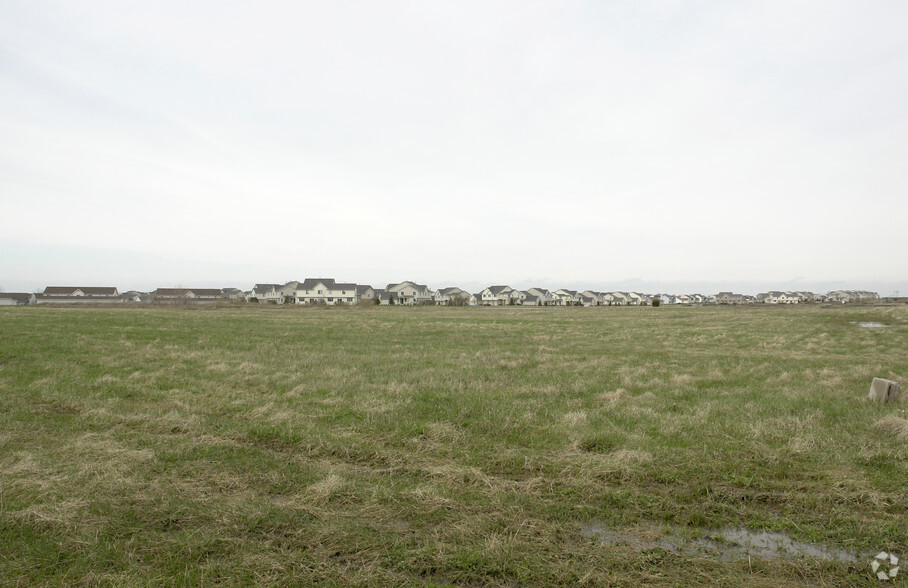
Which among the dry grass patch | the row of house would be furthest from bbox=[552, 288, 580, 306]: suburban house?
the dry grass patch

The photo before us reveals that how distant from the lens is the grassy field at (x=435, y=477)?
4.66 meters

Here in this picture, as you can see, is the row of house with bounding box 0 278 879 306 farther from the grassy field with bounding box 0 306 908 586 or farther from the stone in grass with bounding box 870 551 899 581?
the stone in grass with bounding box 870 551 899 581

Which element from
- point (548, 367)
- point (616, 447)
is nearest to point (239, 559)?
point (616, 447)

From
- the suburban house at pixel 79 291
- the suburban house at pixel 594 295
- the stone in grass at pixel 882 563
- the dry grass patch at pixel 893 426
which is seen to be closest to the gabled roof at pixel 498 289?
the suburban house at pixel 594 295

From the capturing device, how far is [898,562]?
4.70 m

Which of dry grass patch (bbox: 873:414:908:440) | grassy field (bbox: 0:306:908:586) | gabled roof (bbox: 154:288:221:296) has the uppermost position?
gabled roof (bbox: 154:288:221:296)

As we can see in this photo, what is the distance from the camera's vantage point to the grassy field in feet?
15.3

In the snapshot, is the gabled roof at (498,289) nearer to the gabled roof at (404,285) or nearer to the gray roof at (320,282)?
the gabled roof at (404,285)

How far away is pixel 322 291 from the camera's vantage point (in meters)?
124

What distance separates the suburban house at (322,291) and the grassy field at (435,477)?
112 meters

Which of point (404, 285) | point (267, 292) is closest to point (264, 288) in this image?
point (267, 292)

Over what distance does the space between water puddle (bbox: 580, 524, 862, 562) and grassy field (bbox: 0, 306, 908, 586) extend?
5 cm

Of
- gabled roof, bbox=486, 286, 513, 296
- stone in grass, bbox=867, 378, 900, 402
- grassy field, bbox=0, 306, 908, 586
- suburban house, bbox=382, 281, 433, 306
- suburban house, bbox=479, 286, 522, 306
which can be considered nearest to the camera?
grassy field, bbox=0, 306, 908, 586

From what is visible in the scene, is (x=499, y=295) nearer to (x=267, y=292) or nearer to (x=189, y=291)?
(x=267, y=292)
